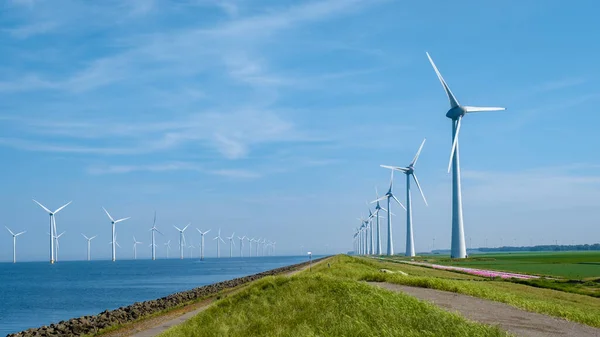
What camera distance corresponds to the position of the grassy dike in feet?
59.3

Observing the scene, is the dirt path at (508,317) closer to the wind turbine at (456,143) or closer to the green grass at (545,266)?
the green grass at (545,266)

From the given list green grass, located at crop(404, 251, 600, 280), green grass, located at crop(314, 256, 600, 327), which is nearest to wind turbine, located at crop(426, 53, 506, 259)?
green grass, located at crop(404, 251, 600, 280)

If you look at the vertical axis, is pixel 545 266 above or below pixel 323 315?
below

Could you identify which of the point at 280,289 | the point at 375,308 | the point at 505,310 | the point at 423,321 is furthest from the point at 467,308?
the point at 280,289

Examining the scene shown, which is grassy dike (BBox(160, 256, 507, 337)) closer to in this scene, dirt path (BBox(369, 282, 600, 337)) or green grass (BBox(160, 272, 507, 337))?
green grass (BBox(160, 272, 507, 337))

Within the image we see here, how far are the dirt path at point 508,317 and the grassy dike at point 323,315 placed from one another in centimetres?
188

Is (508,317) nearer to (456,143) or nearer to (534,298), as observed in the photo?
(534,298)

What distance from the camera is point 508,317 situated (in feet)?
73.1

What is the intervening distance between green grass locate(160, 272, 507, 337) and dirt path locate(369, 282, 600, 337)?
Answer: 6.27 feet

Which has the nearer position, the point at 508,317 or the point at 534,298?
the point at 508,317

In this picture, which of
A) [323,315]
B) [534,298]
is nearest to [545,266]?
[534,298]

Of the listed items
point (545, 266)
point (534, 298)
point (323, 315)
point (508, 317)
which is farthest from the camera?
point (545, 266)

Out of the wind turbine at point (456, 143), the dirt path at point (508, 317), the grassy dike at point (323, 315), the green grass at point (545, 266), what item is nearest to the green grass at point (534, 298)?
the dirt path at point (508, 317)

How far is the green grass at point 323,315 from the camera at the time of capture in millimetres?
18078
